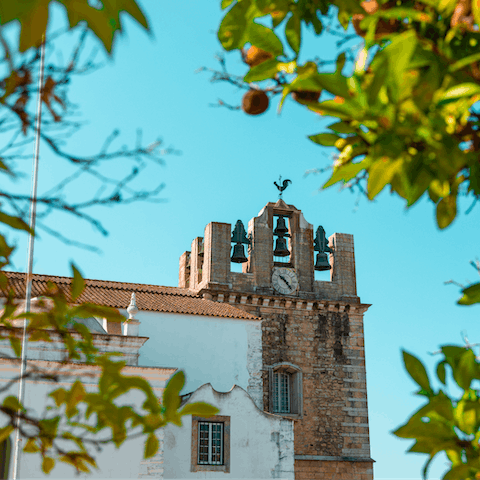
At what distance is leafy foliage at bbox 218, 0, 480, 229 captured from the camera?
1285 millimetres

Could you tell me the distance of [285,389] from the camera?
77.7ft

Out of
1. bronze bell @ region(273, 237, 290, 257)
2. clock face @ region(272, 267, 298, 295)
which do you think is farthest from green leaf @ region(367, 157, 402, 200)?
bronze bell @ region(273, 237, 290, 257)

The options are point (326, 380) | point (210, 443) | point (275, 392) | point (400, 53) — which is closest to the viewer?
point (400, 53)

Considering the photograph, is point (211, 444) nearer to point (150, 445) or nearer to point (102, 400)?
point (150, 445)

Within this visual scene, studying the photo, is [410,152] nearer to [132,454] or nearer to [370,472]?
[132,454]

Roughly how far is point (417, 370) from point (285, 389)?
22.7 metres

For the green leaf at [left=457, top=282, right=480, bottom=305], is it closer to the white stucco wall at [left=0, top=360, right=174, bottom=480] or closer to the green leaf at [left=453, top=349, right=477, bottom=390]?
the green leaf at [left=453, top=349, right=477, bottom=390]

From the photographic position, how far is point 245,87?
79.4 inches

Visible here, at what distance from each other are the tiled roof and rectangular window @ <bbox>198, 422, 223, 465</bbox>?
5243mm

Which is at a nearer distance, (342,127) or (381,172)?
(381,172)

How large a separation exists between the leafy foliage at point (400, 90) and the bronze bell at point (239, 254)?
22.8 meters

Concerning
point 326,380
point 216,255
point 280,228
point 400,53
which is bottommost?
point 400,53

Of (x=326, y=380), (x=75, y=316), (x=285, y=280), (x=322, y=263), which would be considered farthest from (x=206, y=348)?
(x=75, y=316)

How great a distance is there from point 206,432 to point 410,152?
16.1 metres
